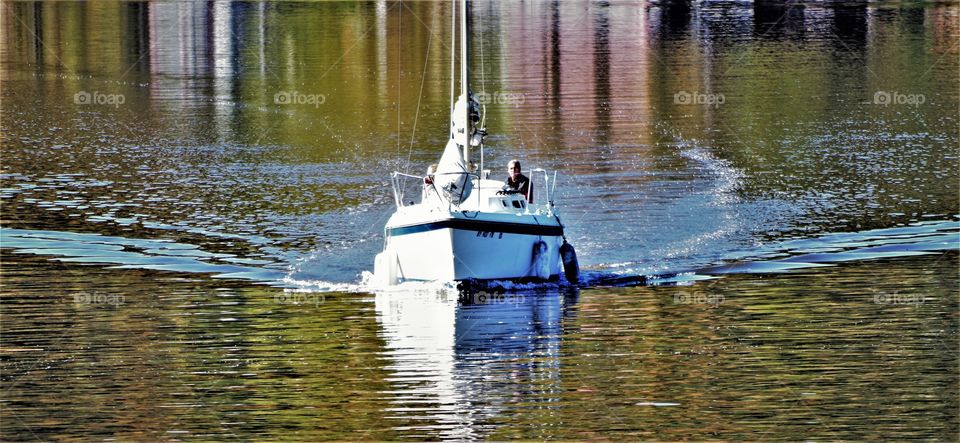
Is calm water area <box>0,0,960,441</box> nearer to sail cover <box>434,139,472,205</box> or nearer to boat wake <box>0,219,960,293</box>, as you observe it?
boat wake <box>0,219,960,293</box>

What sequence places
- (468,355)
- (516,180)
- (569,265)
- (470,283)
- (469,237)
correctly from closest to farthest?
(468,355)
(469,237)
(470,283)
(569,265)
(516,180)

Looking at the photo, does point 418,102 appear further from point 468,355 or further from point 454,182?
point 468,355

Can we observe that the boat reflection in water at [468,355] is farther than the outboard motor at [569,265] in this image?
No

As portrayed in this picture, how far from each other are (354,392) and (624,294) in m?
9.81

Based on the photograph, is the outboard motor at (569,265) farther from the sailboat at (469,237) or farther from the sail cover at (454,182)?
the sail cover at (454,182)

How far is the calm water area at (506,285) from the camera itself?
24.9m

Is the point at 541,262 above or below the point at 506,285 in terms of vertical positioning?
above

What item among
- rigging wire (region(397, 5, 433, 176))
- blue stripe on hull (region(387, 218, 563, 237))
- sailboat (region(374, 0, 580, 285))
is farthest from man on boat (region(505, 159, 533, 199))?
rigging wire (region(397, 5, 433, 176))

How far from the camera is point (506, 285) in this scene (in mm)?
34938

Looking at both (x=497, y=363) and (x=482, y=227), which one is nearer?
(x=497, y=363)

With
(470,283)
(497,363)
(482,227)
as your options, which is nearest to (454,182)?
(482,227)

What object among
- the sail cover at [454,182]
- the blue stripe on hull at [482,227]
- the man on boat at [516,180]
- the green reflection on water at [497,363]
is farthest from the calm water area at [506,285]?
the man on boat at [516,180]

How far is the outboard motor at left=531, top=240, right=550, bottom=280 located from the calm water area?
82 centimetres

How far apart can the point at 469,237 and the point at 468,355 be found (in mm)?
6214
